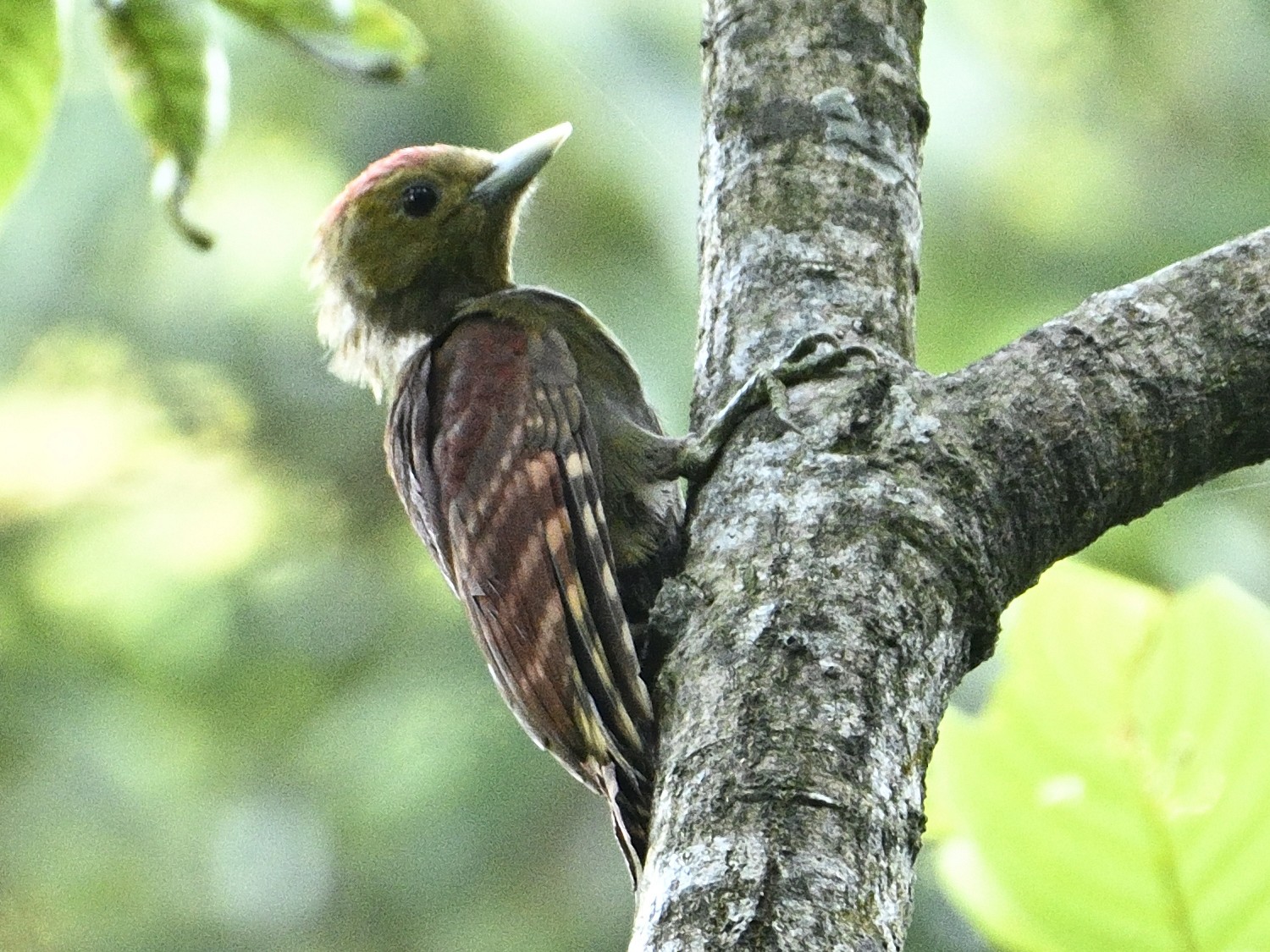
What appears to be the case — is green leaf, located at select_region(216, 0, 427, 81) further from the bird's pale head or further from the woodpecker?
the bird's pale head

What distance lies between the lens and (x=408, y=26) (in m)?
1.98

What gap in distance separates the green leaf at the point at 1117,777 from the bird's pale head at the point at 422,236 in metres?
1.78

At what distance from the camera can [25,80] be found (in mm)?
1530

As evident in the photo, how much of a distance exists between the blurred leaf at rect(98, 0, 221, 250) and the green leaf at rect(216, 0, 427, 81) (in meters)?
0.07

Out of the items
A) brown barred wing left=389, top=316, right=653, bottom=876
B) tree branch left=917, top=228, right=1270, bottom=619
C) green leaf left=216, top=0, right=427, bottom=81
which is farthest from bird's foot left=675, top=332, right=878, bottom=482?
green leaf left=216, top=0, right=427, bottom=81

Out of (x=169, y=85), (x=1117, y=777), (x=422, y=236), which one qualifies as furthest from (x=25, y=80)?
(x=422, y=236)

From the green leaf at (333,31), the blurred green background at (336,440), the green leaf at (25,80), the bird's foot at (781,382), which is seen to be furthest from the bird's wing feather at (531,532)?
the blurred green background at (336,440)

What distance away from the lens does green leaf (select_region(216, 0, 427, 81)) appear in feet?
5.68

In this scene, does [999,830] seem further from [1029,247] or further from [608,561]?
[1029,247]

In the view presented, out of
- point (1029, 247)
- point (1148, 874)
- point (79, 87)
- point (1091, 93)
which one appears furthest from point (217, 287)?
point (1148, 874)

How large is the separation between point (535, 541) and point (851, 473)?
0.80 metres

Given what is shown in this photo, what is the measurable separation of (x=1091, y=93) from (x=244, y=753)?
5.16m

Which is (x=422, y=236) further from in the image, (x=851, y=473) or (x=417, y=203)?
(x=851, y=473)

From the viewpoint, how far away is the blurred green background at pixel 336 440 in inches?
248
